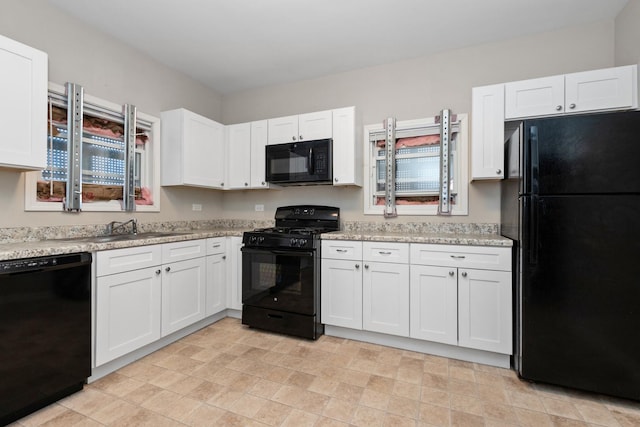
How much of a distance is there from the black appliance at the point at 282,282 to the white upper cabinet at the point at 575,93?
1.94 meters

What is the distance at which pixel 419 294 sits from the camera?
94.4 inches

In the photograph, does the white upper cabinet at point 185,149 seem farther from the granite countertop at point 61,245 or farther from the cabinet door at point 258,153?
the granite countertop at point 61,245

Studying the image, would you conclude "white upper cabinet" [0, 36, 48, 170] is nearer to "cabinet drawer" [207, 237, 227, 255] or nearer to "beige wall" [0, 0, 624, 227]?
"beige wall" [0, 0, 624, 227]

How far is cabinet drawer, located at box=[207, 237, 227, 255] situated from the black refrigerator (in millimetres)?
2583

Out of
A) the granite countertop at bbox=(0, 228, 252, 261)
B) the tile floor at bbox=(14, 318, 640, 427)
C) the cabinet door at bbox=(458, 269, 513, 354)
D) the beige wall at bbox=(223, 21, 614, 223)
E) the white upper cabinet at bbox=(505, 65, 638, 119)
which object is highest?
the beige wall at bbox=(223, 21, 614, 223)

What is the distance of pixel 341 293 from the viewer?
8.74 ft

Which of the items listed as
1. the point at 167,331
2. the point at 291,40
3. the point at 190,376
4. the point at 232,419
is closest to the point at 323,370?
the point at 232,419

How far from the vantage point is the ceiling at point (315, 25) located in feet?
7.34

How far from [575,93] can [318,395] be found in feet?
9.06

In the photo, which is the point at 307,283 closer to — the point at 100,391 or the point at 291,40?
the point at 100,391

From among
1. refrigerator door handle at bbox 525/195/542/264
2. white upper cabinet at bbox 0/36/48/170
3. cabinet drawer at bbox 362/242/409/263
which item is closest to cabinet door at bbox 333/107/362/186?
cabinet drawer at bbox 362/242/409/263

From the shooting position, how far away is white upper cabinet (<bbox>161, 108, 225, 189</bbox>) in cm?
300

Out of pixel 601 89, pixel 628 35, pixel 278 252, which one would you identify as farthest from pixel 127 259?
pixel 628 35

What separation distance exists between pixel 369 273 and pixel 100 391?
203 cm
